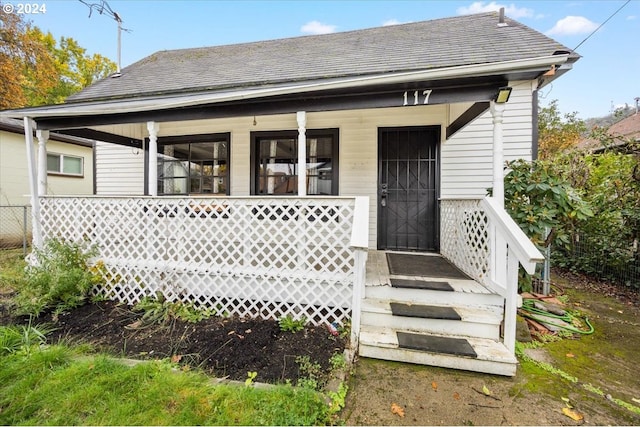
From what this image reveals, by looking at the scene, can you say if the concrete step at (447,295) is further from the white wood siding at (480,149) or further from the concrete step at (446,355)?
the white wood siding at (480,149)

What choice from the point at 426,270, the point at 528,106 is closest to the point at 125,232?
the point at 426,270

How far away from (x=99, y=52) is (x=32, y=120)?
68.3ft

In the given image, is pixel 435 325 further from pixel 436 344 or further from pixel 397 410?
pixel 397 410

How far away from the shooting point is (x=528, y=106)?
4496 millimetres

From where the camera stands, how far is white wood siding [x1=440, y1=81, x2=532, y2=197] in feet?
14.7

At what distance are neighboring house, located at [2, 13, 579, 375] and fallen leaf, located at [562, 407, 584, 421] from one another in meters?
0.40

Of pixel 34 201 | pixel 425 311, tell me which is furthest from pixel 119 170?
pixel 425 311

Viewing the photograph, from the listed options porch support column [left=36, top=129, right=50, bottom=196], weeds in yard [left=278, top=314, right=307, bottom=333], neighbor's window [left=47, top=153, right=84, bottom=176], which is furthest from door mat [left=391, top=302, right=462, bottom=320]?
neighbor's window [left=47, top=153, right=84, bottom=176]

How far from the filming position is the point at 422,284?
2.99 metres

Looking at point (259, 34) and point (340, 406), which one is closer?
point (340, 406)

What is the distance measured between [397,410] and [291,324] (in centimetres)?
140

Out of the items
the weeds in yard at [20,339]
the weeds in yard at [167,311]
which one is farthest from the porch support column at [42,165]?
the weeds in yard at [167,311]

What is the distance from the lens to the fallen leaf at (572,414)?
6.04 ft

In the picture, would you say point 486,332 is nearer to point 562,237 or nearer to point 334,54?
point 562,237
